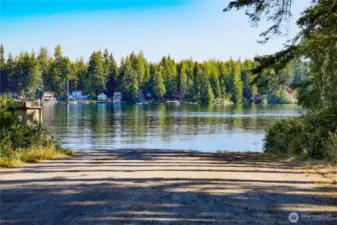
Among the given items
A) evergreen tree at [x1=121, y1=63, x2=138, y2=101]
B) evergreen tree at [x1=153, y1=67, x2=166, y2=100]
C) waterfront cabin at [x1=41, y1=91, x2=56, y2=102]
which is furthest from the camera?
waterfront cabin at [x1=41, y1=91, x2=56, y2=102]

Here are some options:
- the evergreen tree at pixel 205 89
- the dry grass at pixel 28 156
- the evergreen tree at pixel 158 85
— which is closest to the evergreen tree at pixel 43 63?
the evergreen tree at pixel 158 85

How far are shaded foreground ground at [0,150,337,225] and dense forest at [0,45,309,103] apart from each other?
123 m

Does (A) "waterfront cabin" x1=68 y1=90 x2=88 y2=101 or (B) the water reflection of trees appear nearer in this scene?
(B) the water reflection of trees

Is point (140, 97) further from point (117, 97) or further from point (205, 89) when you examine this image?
point (205, 89)

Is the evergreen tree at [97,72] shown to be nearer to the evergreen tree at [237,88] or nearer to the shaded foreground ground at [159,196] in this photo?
the evergreen tree at [237,88]

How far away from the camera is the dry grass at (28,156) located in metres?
9.08

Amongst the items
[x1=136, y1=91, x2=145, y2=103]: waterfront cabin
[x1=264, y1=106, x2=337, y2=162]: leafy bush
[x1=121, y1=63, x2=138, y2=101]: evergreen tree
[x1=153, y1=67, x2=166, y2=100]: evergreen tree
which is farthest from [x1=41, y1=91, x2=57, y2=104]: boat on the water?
[x1=264, y1=106, x2=337, y2=162]: leafy bush

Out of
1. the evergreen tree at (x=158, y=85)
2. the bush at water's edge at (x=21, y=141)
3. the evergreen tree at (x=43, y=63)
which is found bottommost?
the bush at water's edge at (x=21, y=141)

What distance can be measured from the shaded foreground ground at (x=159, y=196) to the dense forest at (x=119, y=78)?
123 m

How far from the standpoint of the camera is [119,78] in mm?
136875

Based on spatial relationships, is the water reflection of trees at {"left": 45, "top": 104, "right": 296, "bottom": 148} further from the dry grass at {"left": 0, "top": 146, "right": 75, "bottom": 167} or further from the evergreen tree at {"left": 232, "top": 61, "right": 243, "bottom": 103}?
the evergreen tree at {"left": 232, "top": 61, "right": 243, "bottom": 103}

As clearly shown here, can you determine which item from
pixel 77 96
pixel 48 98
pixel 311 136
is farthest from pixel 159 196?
pixel 77 96

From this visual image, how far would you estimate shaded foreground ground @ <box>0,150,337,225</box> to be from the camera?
15.6ft

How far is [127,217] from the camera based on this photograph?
15.4 ft
